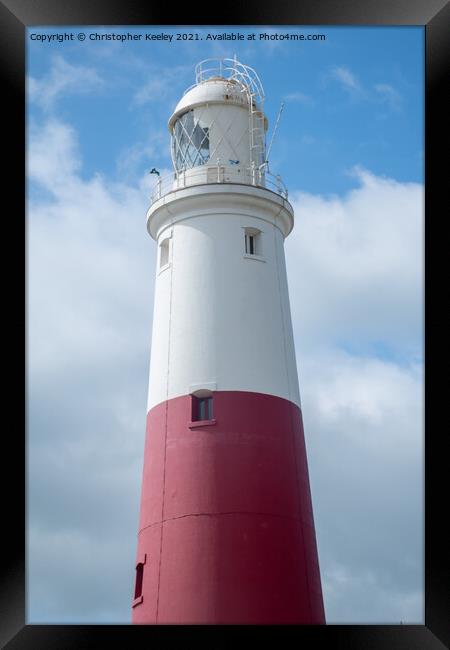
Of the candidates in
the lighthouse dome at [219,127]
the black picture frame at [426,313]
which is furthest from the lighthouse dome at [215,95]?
the black picture frame at [426,313]

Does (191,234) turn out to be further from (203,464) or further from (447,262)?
(447,262)

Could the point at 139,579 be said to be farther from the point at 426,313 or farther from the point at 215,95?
the point at 215,95

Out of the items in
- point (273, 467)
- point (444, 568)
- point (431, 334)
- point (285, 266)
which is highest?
point (285, 266)

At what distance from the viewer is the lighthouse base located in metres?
15.3

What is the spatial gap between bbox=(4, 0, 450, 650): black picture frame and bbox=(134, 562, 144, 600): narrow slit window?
22.1ft

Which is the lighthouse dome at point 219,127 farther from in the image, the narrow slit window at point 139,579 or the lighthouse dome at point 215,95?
the narrow slit window at point 139,579

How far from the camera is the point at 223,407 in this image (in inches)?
644

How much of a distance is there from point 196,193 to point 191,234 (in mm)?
759

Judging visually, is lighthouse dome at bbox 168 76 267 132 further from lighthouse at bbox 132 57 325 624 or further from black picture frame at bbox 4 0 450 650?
black picture frame at bbox 4 0 450 650

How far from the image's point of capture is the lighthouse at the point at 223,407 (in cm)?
1547

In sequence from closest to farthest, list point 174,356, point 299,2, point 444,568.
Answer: point 444,568
point 299,2
point 174,356

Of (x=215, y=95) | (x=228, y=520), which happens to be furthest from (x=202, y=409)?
(x=215, y=95)

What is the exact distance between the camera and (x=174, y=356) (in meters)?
17.2

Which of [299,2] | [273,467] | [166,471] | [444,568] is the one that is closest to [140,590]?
[166,471]
